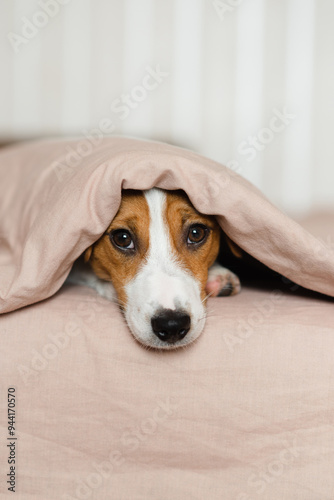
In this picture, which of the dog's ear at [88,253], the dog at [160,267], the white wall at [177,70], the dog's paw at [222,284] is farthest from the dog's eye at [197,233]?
the white wall at [177,70]

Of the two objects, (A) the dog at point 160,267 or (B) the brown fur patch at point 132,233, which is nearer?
(A) the dog at point 160,267

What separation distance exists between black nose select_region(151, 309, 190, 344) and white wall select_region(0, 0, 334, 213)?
5.97 feet

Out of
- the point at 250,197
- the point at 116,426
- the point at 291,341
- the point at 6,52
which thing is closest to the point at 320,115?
the point at 6,52

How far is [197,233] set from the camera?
1.56 m

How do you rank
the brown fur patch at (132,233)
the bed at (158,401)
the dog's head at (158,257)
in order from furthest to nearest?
1. the brown fur patch at (132,233)
2. the dog's head at (158,257)
3. the bed at (158,401)

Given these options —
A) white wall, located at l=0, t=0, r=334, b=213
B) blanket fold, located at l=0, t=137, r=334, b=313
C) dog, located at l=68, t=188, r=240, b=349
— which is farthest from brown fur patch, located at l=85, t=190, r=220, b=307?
white wall, located at l=0, t=0, r=334, b=213

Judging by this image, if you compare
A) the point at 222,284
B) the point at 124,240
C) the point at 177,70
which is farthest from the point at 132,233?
the point at 177,70

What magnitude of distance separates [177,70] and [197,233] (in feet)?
5.14

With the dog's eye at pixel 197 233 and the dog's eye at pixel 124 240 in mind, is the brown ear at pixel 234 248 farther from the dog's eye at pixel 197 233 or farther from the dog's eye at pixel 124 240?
the dog's eye at pixel 124 240

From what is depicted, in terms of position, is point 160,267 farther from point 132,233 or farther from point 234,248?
point 234,248

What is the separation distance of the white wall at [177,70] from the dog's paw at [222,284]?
1.47 metres

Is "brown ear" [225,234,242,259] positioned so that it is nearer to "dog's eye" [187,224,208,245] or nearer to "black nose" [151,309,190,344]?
"dog's eye" [187,224,208,245]

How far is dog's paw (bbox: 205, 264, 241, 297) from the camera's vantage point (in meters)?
1.57

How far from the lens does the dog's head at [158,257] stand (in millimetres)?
1289
